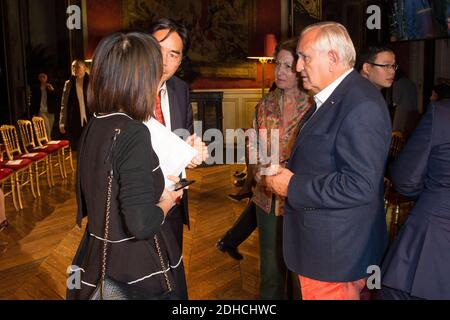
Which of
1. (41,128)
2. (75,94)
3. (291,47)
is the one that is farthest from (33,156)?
(291,47)

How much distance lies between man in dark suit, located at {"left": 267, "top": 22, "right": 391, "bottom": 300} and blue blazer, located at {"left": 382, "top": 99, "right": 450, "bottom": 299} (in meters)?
0.11

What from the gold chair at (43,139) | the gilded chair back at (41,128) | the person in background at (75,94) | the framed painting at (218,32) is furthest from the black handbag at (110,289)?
the framed painting at (218,32)

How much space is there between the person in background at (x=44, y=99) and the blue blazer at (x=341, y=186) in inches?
356

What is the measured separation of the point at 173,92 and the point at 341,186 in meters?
1.08

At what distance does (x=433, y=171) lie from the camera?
1.83 metres

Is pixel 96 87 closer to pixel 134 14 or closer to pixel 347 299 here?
pixel 347 299

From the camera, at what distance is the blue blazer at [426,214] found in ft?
5.88

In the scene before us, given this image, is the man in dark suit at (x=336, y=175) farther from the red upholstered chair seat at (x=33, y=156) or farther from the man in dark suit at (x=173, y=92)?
the red upholstered chair seat at (x=33, y=156)

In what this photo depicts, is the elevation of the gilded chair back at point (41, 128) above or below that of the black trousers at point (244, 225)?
above

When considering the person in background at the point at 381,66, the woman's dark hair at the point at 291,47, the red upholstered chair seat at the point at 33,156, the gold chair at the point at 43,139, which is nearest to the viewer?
the woman's dark hair at the point at 291,47

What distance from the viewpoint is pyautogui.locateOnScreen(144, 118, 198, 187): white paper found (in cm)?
183

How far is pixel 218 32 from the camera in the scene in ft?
37.1

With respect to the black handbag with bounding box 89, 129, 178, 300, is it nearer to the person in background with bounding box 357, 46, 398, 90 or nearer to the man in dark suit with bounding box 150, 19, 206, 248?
the man in dark suit with bounding box 150, 19, 206, 248
